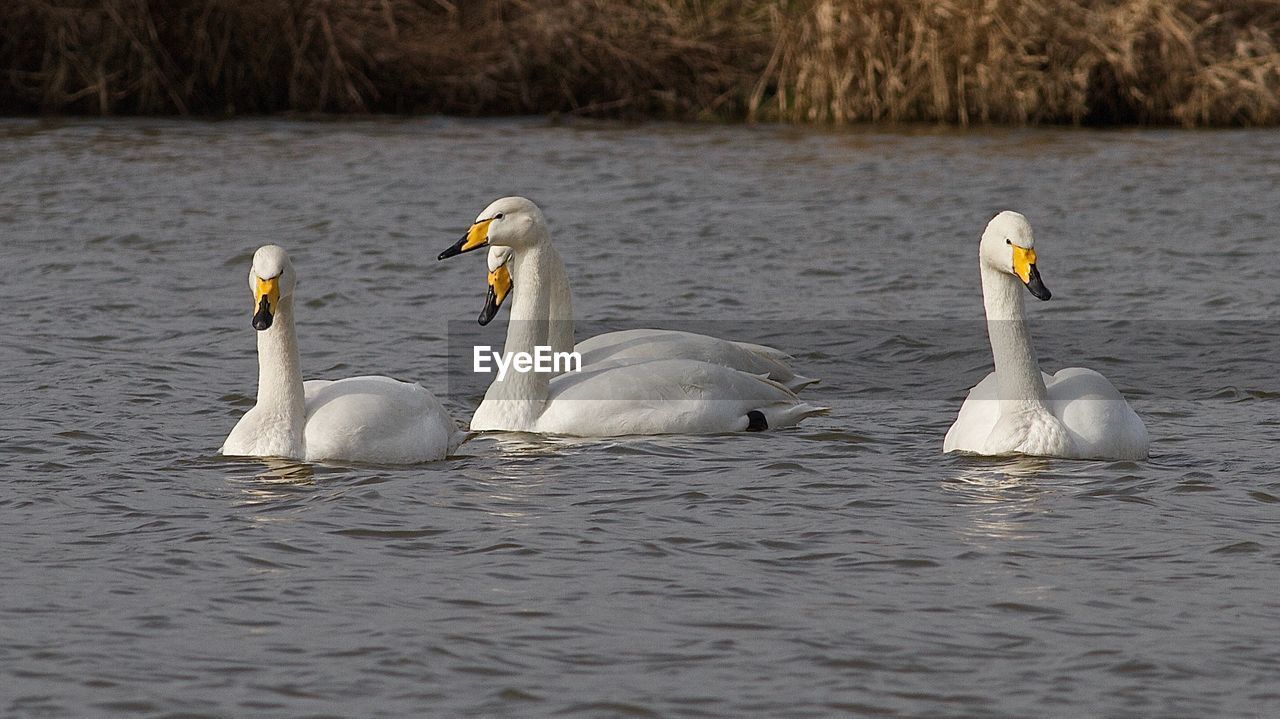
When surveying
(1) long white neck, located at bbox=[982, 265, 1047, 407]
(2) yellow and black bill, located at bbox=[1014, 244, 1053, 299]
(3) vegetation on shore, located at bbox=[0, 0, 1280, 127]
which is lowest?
(1) long white neck, located at bbox=[982, 265, 1047, 407]

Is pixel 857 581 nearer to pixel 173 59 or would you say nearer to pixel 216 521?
pixel 216 521

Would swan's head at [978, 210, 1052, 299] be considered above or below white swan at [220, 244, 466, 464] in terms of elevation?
above

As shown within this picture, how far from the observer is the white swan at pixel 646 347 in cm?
973

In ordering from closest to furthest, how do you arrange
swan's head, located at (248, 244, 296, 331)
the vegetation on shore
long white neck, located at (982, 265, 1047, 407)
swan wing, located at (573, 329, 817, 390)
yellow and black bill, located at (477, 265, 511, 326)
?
swan's head, located at (248, 244, 296, 331), long white neck, located at (982, 265, 1047, 407), yellow and black bill, located at (477, 265, 511, 326), swan wing, located at (573, 329, 817, 390), the vegetation on shore

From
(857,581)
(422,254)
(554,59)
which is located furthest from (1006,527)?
(554,59)

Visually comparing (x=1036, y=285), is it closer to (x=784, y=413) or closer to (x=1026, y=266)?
(x=1026, y=266)

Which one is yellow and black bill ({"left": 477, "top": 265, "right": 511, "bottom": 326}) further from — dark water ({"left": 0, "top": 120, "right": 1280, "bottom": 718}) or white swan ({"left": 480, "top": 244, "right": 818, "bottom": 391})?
dark water ({"left": 0, "top": 120, "right": 1280, "bottom": 718})

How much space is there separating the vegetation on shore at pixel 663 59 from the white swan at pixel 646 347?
12.4 metres

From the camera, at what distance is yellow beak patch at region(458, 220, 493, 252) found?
31.1ft

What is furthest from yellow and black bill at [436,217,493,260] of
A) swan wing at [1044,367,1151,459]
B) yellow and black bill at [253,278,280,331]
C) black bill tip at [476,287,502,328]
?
swan wing at [1044,367,1151,459]

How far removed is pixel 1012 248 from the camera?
8.59 metres

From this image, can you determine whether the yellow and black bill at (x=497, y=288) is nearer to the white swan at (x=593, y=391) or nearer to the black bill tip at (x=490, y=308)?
the black bill tip at (x=490, y=308)

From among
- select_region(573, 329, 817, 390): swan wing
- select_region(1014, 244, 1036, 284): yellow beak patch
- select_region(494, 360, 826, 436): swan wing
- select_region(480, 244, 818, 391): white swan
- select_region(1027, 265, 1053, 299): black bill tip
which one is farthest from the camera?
select_region(573, 329, 817, 390): swan wing

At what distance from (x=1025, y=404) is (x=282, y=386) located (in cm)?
327
